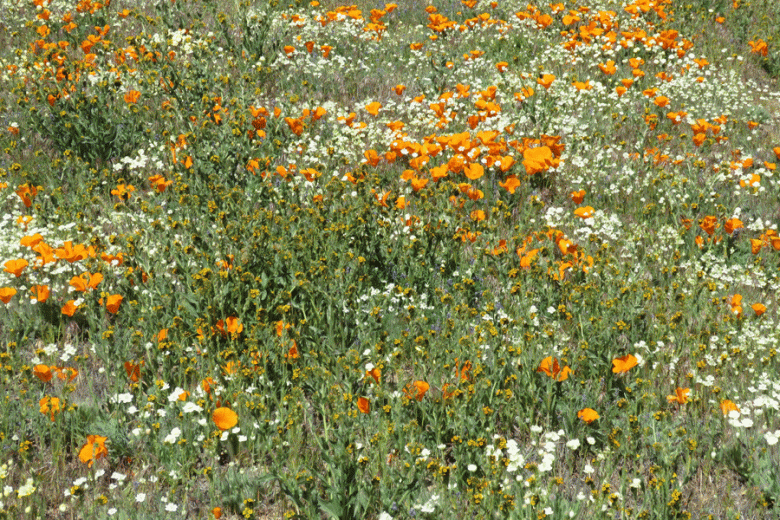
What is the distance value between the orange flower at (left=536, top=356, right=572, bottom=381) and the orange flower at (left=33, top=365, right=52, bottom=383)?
257cm

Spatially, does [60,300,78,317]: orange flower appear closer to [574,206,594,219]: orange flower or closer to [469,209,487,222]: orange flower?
[469,209,487,222]: orange flower

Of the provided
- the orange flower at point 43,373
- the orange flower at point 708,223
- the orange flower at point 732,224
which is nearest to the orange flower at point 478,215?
the orange flower at point 708,223

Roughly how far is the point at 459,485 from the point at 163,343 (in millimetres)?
1758

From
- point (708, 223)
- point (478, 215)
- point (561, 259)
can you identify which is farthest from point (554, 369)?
point (708, 223)

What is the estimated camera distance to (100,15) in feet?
27.7

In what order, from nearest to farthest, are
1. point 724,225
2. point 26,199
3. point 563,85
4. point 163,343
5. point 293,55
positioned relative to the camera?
1. point 163,343
2. point 26,199
3. point 724,225
4. point 563,85
5. point 293,55

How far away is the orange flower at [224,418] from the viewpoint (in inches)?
123

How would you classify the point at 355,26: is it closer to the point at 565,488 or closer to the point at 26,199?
the point at 26,199

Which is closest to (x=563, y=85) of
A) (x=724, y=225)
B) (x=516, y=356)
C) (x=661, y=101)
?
(x=661, y=101)

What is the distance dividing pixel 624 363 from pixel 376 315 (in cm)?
143

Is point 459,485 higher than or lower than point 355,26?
lower

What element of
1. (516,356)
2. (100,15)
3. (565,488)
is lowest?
(565,488)

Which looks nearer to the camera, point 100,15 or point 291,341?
point 291,341

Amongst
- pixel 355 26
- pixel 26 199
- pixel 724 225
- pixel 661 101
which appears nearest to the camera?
pixel 26 199
